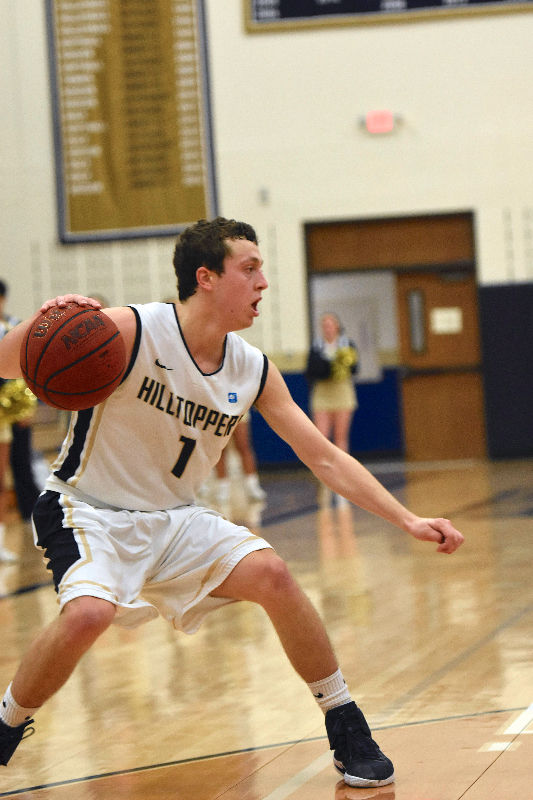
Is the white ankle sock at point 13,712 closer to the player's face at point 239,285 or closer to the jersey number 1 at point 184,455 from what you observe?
the jersey number 1 at point 184,455

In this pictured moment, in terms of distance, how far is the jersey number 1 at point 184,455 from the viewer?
9.44 feet

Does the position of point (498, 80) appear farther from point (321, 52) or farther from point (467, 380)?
point (467, 380)

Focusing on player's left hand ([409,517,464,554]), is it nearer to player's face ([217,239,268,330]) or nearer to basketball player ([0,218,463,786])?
basketball player ([0,218,463,786])

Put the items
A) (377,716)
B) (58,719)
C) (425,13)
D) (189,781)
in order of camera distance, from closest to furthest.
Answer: (189,781)
(377,716)
(58,719)
(425,13)

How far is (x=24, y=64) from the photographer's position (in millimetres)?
12688

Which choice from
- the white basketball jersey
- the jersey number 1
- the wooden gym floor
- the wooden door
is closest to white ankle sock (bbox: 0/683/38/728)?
the wooden gym floor

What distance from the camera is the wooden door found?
42.3 ft

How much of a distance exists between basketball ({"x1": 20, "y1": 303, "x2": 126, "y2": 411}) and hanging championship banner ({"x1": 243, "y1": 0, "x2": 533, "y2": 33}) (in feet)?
34.4

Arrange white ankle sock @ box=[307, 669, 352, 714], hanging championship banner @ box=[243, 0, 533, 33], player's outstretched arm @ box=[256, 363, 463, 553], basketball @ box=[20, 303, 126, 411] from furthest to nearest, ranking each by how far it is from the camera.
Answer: hanging championship banner @ box=[243, 0, 533, 33], player's outstretched arm @ box=[256, 363, 463, 553], white ankle sock @ box=[307, 669, 352, 714], basketball @ box=[20, 303, 126, 411]

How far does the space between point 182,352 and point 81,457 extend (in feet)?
1.15

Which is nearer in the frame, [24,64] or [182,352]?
[182,352]

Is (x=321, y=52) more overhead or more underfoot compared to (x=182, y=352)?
more overhead

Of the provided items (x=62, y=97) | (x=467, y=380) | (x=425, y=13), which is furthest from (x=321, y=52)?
(x=467, y=380)

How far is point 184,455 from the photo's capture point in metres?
2.88
